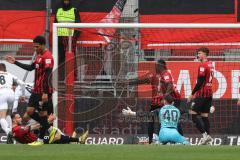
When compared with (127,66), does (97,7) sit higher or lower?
higher

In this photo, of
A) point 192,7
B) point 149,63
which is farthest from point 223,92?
point 192,7

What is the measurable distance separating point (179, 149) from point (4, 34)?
28.5 ft

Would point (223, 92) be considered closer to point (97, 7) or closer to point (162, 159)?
point (97, 7)

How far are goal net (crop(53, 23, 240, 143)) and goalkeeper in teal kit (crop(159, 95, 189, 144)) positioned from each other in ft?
3.62

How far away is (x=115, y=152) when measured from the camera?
14344 mm

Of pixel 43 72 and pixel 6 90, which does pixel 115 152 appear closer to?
pixel 43 72

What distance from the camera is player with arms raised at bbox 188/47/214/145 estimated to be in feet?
62.3

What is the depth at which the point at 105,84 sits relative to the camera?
19047 millimetres

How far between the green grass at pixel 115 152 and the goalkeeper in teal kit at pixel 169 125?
2.26 metres

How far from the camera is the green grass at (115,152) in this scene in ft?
44.3

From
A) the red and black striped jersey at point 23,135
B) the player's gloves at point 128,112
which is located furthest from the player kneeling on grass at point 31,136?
the player's gloves at point 128,112

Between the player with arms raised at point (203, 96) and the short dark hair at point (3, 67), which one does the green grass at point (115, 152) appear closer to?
the player with arms raised at point (203, 96)

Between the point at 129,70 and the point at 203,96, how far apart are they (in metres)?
1.73

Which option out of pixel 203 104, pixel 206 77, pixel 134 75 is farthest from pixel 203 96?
pixel 134 75
